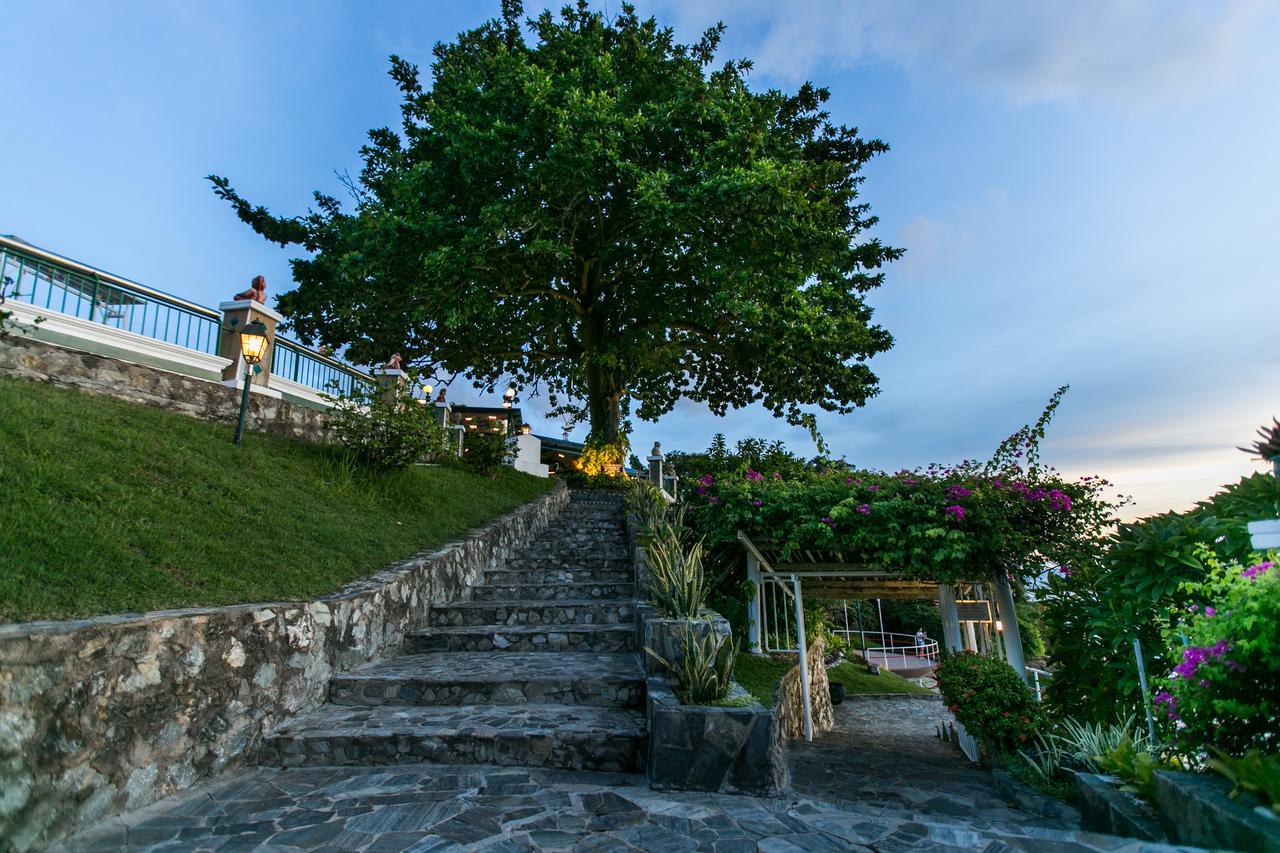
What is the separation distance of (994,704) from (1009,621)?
7.50 ft

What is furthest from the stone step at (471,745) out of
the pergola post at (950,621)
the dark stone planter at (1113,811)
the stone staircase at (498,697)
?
the pergola post at (950,621)

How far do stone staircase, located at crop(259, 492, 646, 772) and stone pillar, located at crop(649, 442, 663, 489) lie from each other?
911cm

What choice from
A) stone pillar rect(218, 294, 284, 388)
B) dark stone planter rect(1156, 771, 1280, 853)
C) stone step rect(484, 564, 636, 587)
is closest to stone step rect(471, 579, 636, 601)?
stone step rect(484, 564, 636, 587)

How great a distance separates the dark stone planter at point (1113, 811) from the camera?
8.86 ft

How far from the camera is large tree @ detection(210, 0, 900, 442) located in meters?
12.7

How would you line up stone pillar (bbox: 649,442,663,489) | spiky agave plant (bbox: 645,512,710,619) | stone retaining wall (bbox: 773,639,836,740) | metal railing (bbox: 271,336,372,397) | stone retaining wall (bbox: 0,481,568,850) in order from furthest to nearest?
stone pillar (bbox: 649,442,663,489) < metal railing (bbox: 271,336,372,397) < stone retaining wall (bbox: 773,639,836,740) < spiky agave plant (bbox: 645,512,710,619) < stone retaining wall (bbox: 0,481,568,850)

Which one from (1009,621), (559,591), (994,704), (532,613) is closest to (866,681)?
(1009,621)

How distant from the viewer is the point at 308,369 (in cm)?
1218

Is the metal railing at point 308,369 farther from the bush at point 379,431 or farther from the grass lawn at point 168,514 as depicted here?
the grass lawn at point 168,514

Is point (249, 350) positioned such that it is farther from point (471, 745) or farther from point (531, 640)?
point (471, 745)

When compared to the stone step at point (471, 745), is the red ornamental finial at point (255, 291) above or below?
above

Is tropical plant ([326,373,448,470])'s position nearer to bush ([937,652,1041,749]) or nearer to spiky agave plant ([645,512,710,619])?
spiky agave plant ([645,512,710,619])

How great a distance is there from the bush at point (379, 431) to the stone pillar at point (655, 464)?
25.7 ft

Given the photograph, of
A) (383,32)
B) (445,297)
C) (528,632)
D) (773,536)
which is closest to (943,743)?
(773,536)
